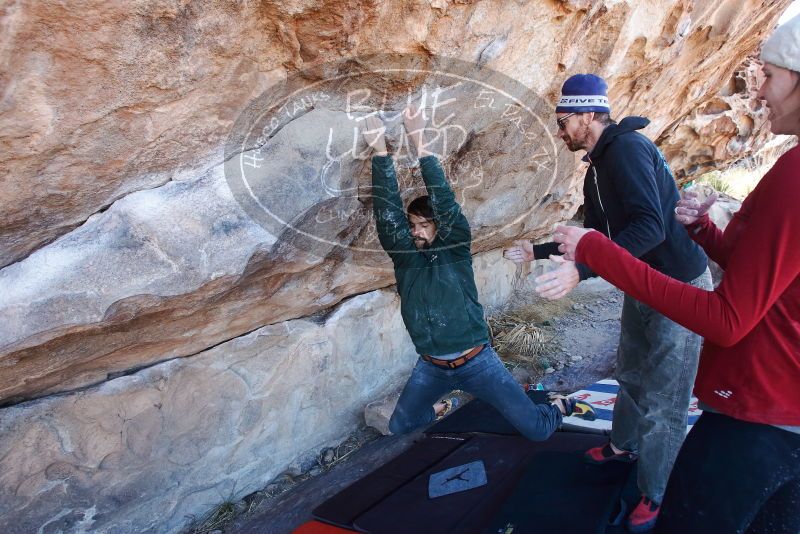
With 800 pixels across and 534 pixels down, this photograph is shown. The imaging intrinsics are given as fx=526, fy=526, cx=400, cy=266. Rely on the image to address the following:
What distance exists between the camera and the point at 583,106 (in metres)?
2.03

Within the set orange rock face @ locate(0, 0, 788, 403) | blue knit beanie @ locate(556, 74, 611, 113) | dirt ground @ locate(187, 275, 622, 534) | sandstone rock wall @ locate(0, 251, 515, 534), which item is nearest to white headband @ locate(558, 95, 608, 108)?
blue knit beanie @ locate(556, 74, 611, 113)

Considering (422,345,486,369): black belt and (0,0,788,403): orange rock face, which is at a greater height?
(0,0,788,403): orange rock face

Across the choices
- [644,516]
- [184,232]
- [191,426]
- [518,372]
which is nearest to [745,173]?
[518,372]

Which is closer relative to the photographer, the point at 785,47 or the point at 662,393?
the point at 785,47

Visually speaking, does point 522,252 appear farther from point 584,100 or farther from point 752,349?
point 752,349

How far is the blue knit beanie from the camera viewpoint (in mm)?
2014

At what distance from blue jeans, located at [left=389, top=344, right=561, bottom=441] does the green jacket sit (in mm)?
119

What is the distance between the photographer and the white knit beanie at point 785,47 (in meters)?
1.13

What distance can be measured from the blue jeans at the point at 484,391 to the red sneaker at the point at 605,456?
0.21 meters

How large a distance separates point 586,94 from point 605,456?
5.45 ft

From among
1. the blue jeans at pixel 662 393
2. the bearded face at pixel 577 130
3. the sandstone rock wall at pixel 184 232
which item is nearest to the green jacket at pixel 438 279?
the sandstone rock wall at pixel 184 232

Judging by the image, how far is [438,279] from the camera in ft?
7.86

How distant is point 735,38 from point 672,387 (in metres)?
3.22

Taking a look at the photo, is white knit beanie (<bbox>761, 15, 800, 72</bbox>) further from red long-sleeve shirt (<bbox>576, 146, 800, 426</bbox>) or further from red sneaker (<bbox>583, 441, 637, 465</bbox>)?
red sneaker (<bbox>583, 441, 637, 465</bbox>)
